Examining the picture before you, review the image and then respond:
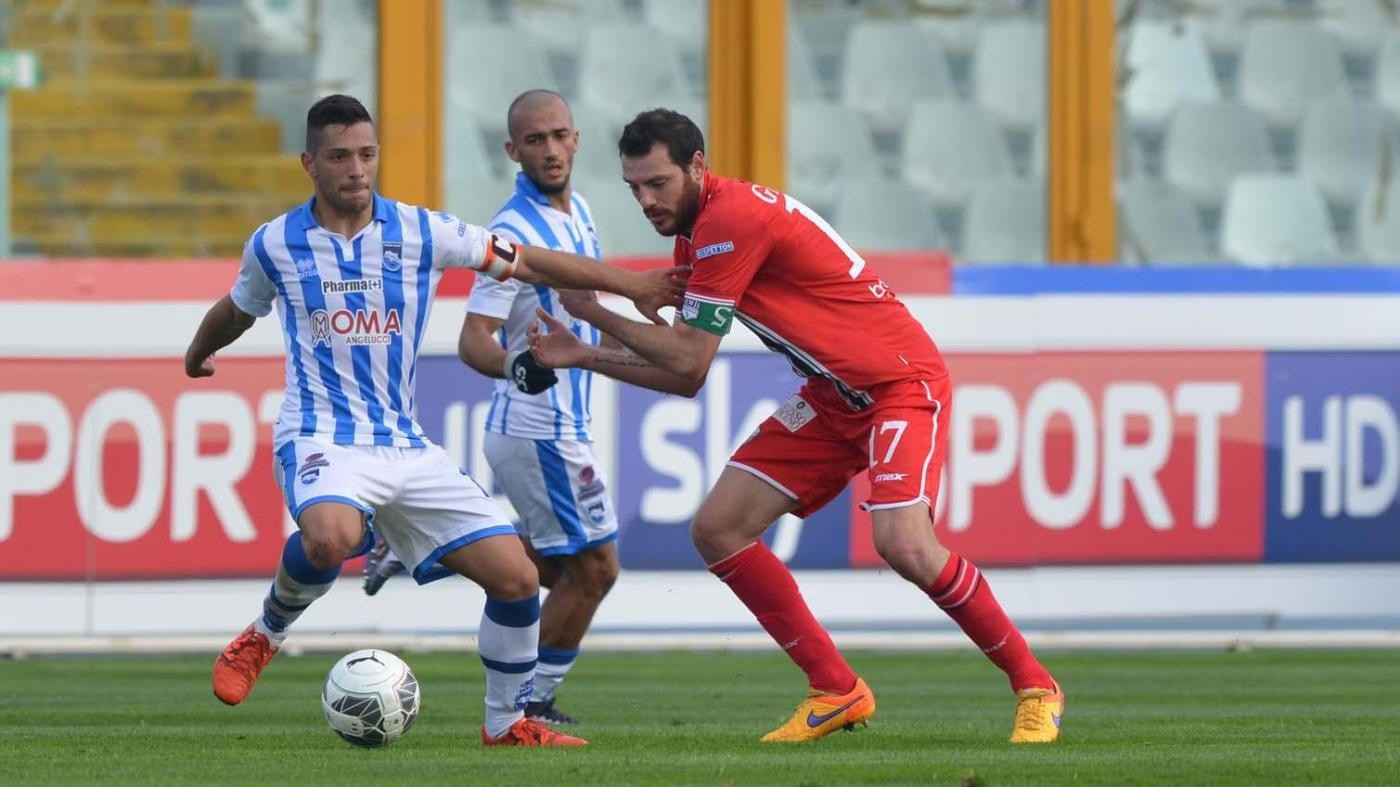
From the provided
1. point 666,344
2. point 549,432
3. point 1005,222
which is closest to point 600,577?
point 549,432

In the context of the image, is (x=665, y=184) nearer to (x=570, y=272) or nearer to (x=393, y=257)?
(x=570, y=272)

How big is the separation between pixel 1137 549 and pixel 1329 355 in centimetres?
144

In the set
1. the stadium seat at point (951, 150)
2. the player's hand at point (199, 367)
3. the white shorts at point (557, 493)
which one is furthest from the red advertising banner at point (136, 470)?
the stadium seat at point (951, 150)

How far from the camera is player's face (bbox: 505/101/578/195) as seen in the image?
27.8ft

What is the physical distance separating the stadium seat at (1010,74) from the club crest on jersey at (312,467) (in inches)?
334

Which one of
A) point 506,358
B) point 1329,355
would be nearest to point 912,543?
point 506,358

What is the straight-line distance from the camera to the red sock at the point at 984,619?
23.1ft

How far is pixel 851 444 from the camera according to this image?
24.4 feet

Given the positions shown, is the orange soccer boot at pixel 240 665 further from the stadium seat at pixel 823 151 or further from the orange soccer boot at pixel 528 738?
the stadium seat at pixel 823 151

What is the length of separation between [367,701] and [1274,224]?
9.42m

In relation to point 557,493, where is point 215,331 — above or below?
above

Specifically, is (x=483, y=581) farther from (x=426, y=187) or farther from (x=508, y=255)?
(x=426, y=187)

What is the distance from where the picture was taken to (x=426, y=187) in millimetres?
14219

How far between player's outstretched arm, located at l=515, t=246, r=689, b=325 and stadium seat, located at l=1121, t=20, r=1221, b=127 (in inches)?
314
